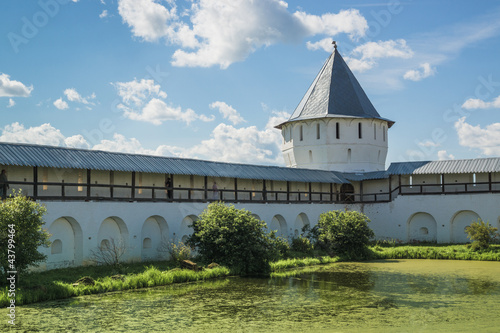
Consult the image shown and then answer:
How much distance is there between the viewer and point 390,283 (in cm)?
1440

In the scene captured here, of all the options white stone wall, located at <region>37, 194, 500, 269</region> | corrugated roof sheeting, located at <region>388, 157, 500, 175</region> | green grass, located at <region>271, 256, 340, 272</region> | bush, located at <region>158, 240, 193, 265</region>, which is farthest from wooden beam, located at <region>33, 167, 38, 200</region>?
corrugated roof sheeting, located at <region>388, 157, 500, 175</region>

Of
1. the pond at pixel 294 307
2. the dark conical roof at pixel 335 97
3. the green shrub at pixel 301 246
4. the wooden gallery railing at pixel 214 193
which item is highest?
the dark conical roof at pixel 335 97

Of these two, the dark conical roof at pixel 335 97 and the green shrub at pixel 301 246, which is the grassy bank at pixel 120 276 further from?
the dark conical roof at pixel 335 97

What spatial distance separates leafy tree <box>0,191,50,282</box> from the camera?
11.9 m

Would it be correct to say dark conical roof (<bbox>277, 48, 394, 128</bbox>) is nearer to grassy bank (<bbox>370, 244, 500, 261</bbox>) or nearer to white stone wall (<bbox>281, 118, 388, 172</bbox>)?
white stone wall (<bbox>281, 118, 388, 172</bbox>)

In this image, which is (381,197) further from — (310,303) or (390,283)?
(310,303)

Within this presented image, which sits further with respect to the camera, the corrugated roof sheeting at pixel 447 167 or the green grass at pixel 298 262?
the corrugated roof sheeting at pixel 447 167

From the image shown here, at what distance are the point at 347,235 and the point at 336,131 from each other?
9.14 m

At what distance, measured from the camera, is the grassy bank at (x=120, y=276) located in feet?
39.4

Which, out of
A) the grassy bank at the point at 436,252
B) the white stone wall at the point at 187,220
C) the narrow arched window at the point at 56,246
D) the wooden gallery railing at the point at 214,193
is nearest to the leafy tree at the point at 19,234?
the wooden gallery railing at the point at 214,193

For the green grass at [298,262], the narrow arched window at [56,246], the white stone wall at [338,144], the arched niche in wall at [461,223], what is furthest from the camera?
the white stone wall at [338,144]

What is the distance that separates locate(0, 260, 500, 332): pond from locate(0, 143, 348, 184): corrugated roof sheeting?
182 inches

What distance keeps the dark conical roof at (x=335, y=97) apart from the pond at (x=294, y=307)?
14.4 metres

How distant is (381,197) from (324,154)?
3.75 m
